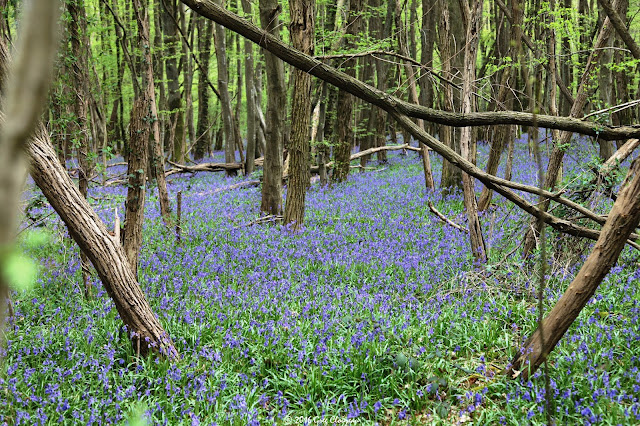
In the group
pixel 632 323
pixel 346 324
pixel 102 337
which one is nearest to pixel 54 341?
pixel 102 337

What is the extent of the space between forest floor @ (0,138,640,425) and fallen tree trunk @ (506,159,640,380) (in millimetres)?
465

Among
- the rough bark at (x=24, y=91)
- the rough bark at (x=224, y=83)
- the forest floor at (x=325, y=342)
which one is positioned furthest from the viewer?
the rough bark at (x=224, y=83)

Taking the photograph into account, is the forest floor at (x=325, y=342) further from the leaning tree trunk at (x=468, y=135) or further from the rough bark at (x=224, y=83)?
the rough bark at (x=224, y=83)

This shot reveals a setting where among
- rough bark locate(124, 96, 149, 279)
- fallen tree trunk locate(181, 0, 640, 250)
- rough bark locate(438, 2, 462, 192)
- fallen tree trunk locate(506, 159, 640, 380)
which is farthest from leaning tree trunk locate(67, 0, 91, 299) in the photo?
fallen tree trunk locate(506, 159, 640, 380)

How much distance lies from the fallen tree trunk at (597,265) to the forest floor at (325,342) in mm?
465

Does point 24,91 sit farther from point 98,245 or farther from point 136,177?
point 136,177

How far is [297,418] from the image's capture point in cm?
428

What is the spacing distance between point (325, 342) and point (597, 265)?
285 centimetres

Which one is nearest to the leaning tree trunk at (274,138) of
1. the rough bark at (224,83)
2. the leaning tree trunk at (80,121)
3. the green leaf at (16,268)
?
the leaning tree trunk at (80,121)

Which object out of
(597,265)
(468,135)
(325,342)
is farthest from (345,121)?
(597,265)

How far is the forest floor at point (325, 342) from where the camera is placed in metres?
4.18

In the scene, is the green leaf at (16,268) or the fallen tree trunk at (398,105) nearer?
the green leaf at (16,268)

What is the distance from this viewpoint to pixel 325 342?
5254mm

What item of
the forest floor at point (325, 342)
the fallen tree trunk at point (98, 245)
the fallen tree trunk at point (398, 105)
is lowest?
the forest floor at point (325, 342)
